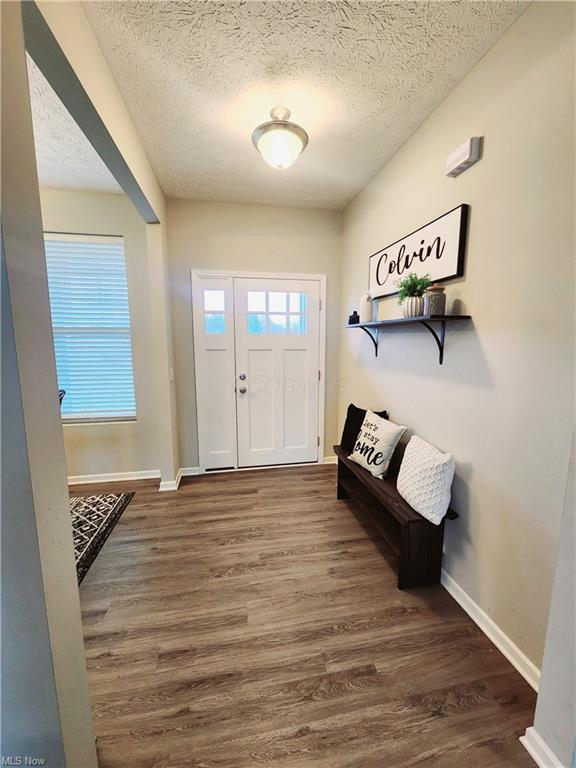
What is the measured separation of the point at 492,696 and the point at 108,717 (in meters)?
1.48

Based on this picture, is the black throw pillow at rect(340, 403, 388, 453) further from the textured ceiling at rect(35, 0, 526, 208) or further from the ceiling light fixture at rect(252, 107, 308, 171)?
the textured ceiling at rect(35, 0, 526, 208)

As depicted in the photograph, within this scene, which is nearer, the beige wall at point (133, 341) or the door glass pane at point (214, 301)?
the beige wall at point (133, 341)

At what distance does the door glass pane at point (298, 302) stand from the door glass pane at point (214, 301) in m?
0.72

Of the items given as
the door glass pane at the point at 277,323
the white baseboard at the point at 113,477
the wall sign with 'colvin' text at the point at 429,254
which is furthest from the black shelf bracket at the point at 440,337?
the white baseboard at the point at 113,477

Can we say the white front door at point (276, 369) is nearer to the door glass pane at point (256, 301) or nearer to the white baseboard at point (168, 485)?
the door glass pane at point (256, 301)

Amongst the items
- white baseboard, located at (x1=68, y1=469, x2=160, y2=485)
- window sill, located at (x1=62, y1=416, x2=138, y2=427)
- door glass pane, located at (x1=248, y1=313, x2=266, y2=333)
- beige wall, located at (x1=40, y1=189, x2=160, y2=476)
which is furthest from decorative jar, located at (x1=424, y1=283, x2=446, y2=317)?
white baseboard, located at (x1=68, y1=469, x2=160, y2=485)

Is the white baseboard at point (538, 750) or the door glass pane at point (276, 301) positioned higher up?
the door glass pane at point (276, 301)

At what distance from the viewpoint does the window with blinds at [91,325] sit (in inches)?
108

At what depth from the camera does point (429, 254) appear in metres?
1.75

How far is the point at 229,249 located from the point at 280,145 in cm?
132

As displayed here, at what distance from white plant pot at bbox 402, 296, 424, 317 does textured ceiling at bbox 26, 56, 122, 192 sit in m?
2.24

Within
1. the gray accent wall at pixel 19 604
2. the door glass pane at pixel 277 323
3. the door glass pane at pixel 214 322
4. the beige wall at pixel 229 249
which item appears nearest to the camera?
the gray accent wall at pixel 19 604

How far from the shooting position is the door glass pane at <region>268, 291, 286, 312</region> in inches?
118

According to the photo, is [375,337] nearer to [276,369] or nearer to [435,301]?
[435,301]
